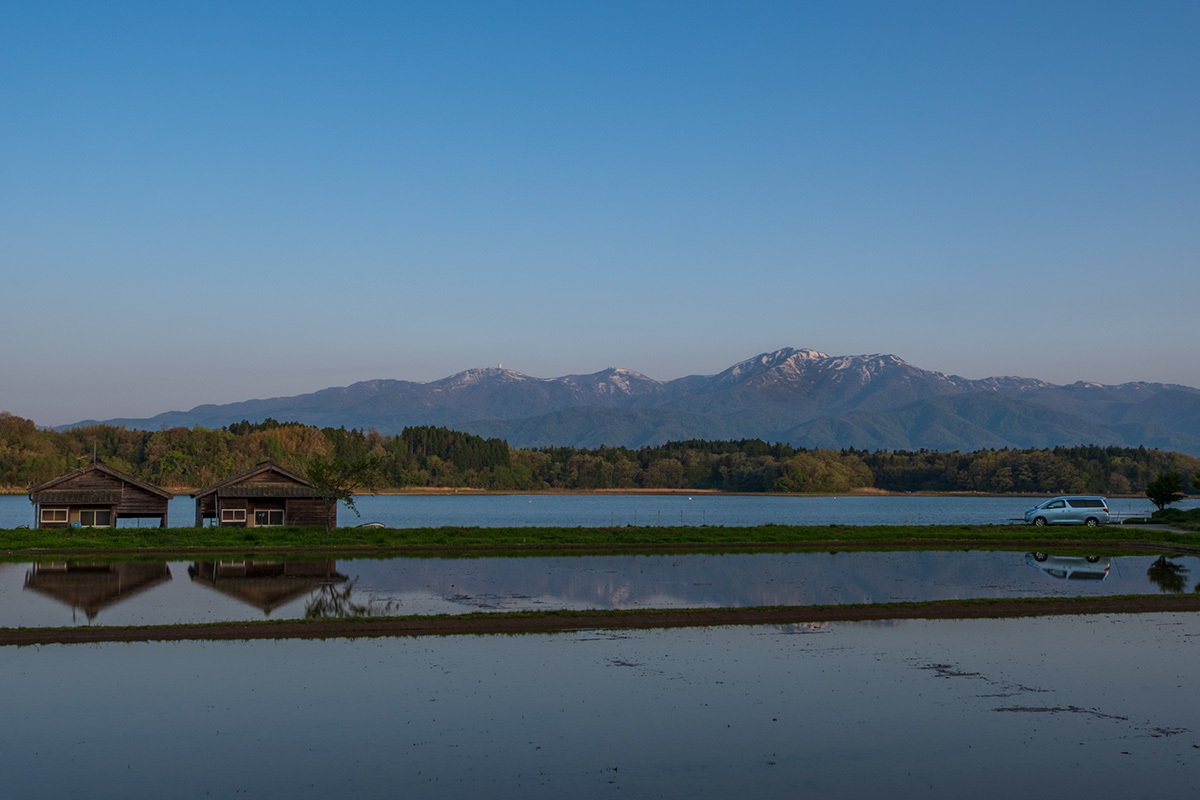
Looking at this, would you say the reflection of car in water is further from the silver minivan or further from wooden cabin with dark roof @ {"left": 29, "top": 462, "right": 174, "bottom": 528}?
wooden cabin with dark roof @ {"left": 29, "top": 462, "right": 174, "bottom": 528}

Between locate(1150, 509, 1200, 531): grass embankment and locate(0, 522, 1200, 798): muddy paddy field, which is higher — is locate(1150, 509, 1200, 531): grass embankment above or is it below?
below

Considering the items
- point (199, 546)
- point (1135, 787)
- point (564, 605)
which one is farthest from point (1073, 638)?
point (199, 546)

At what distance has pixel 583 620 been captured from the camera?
27.8m

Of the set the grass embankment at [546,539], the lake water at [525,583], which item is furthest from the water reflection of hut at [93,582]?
the grass embankment at [546,539]

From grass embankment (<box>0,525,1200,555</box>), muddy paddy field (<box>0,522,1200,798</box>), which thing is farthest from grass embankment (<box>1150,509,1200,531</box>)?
muddy paddy field (<box>0,522,1200,798</box>)

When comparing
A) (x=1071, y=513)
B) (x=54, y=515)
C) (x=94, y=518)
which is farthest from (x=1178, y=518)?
(x=54, y=515)

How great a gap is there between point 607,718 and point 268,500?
159 ft

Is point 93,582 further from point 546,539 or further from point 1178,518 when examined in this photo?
point 1178,518

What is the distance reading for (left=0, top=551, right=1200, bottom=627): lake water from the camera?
3053cm

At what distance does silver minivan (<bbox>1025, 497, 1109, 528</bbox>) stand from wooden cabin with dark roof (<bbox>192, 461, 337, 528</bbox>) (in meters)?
47.7

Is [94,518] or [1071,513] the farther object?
[1071,513]

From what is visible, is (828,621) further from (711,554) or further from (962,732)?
(711,554)

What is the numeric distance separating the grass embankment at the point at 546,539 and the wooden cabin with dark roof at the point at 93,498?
3123 millimetres

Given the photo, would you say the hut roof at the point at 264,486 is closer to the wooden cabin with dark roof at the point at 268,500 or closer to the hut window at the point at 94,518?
the wooden cabin with dark roof at the point at 268,500
